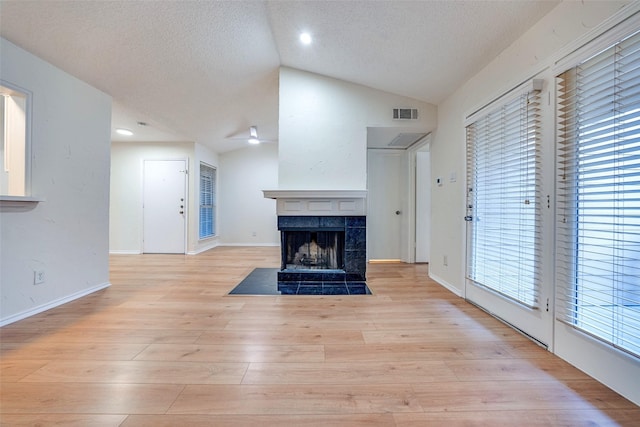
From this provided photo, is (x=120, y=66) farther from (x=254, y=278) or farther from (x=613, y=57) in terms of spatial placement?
(x=613, y=57)

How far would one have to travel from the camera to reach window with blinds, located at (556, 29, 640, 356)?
4.17 ft

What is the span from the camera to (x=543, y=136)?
176 cm

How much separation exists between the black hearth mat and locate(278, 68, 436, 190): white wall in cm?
120

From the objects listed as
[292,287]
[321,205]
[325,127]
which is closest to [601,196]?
[321,205]

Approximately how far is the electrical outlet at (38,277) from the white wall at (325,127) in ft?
7.76

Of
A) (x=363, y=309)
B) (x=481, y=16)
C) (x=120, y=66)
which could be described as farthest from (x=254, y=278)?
(x=481, y=16)

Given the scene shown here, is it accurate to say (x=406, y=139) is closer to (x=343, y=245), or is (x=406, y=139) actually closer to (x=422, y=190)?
(x=422, y=190)

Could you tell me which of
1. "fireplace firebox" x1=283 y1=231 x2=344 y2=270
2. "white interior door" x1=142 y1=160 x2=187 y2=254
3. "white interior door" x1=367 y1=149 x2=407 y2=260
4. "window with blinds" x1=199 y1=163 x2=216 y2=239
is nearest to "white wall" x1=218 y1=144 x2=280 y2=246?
"window with blinds" x1=199 y1=163 x2=216 y2=239

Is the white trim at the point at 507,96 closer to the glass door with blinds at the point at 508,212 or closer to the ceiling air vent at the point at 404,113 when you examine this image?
the glass door with blinds at the point at 508,212

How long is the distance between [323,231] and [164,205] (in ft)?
12.2

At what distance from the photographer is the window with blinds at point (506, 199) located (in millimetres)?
1857

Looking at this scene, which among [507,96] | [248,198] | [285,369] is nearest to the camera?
[285,369]

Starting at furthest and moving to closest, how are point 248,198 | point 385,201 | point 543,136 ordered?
point 248,198
point 385,201
point 543,136

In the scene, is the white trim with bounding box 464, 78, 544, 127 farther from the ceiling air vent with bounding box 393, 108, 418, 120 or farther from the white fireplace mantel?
the white fireplace mantel
